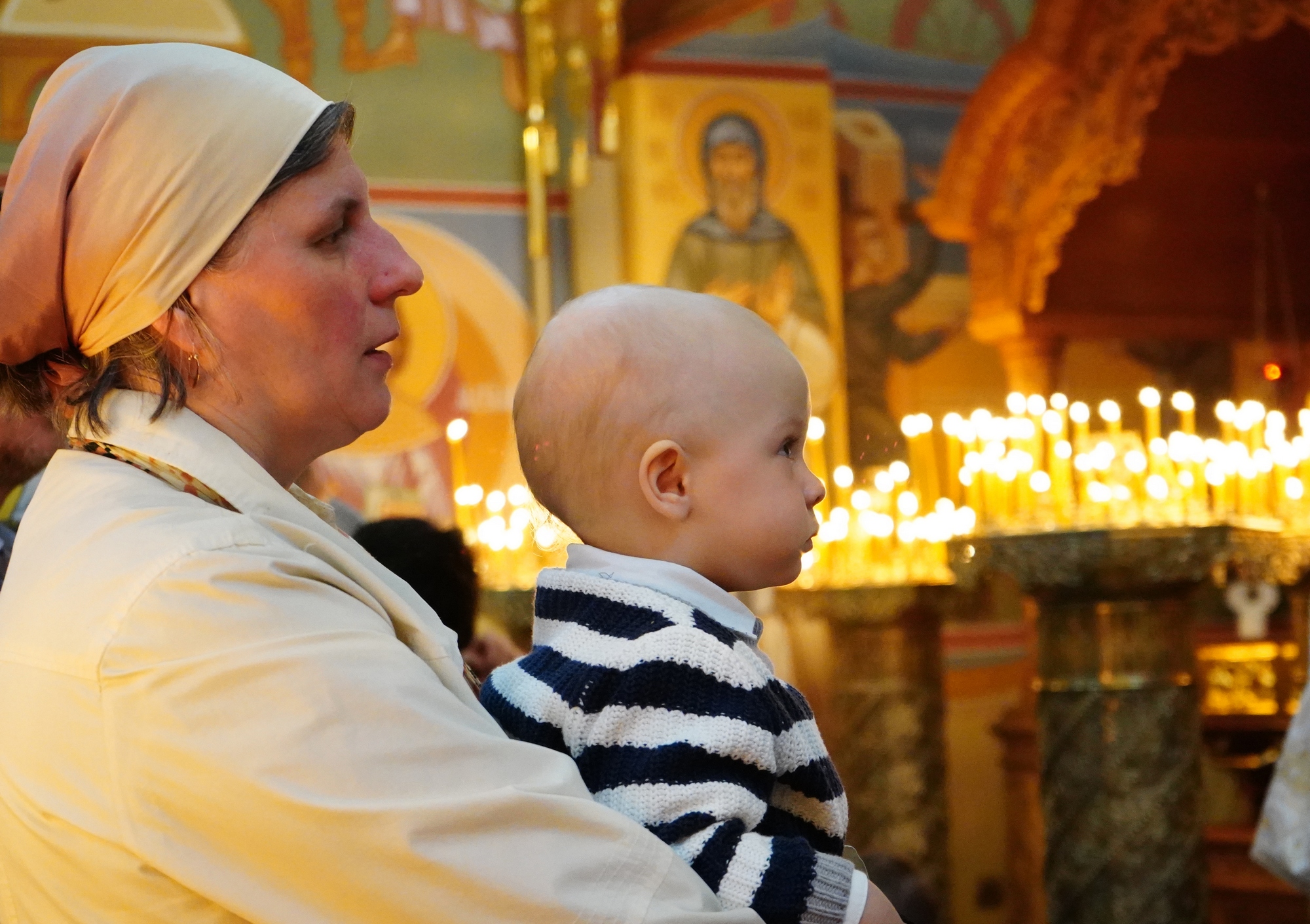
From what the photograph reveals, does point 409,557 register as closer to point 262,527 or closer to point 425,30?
point 262,527

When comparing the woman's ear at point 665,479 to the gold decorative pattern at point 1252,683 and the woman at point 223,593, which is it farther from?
the gold decorative pattern at point 1252,683

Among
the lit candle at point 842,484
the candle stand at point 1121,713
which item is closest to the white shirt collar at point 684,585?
the candle stand at point 1121,713

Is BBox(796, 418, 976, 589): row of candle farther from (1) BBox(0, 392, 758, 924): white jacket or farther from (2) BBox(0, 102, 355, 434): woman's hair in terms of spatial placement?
(1) BBox(0, 392, 758, 924): white jacket

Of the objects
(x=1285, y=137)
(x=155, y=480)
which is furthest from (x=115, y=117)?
(x=1285, y=137)

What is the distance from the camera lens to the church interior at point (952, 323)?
5.87 m

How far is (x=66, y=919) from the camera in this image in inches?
49.9

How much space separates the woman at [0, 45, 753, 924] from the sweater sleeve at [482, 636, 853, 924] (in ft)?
0.23

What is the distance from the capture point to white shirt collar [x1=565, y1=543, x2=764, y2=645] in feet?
5.01

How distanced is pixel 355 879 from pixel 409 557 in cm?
196

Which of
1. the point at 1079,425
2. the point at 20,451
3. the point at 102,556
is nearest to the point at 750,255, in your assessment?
the point at 1079,425

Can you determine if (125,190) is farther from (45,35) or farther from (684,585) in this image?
(45,35)

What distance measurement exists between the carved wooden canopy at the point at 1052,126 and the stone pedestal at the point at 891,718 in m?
2.44

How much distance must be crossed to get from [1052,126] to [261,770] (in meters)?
8.26

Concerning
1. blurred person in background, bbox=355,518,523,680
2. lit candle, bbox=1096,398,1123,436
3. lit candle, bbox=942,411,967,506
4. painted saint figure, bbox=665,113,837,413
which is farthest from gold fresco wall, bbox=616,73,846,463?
blurred person in background, bbox=355,518,523,680
